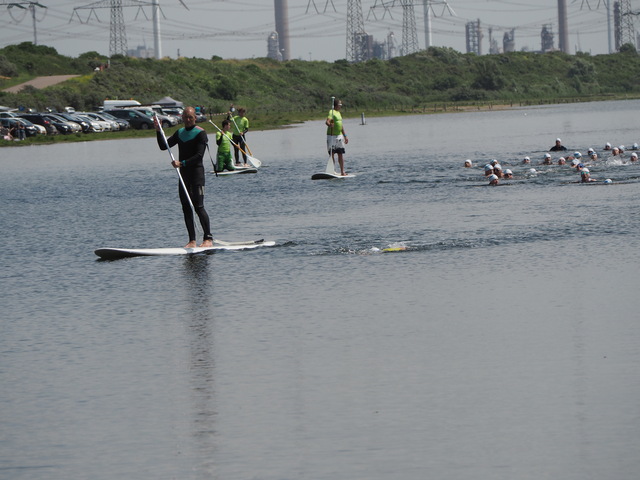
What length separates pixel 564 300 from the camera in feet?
39.7

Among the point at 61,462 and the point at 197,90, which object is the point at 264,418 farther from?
the point at 197,90

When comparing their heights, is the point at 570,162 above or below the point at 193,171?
below

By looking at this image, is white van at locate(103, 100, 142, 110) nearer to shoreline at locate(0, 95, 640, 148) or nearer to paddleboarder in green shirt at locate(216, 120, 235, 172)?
shoreline at locate(0, 95, 640, 148)

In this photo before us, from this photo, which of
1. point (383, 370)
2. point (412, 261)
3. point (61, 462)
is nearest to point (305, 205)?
point (412, 261)

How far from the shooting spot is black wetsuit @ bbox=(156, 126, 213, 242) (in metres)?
17.0

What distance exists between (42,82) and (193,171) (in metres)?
104

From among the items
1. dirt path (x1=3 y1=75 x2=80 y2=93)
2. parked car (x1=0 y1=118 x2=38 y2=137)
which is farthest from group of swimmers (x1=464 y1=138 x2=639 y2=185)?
dirt path (x1=3 y1=75 x2=80 y2=93)

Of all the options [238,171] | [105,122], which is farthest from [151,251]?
[105,122]

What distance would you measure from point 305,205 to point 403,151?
21.4m

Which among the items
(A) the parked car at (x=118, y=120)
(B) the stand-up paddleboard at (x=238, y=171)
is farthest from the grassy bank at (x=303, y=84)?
(B) the stand-up paddleboard at (x=238, y=171)

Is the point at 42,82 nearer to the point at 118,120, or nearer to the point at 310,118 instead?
the point at 310,118

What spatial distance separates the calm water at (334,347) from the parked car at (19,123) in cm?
5064

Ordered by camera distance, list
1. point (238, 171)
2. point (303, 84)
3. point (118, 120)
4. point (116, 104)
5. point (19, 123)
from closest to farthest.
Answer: point (238, 171) < point (19, 123) < point (118, 120) < point (116, 104) < point (303, 84)

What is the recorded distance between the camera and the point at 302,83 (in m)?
162
